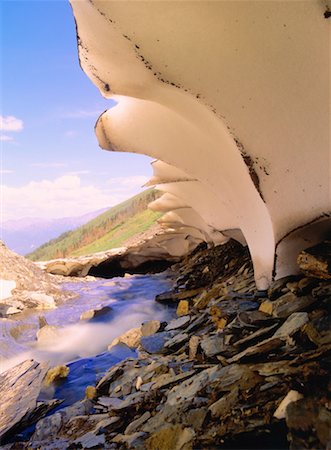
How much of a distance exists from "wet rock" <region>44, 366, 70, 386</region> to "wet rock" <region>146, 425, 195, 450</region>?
9.98 ft

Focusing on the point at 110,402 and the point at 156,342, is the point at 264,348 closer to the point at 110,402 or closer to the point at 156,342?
the point at 110,402

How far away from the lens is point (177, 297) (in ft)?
30.1

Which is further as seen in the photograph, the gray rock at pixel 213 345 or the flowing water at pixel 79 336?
the flowing water at pixel 79 336

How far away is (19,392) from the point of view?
13.6 ft

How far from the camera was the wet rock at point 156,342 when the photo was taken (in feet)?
15.8

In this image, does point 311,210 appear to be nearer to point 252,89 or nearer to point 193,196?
point 252,89

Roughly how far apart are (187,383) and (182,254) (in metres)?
18.4

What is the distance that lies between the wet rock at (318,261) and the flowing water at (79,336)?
10.3 ft

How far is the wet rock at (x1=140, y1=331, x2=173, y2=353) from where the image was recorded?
4805 mm

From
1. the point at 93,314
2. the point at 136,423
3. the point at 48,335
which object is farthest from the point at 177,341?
the point at 93,314

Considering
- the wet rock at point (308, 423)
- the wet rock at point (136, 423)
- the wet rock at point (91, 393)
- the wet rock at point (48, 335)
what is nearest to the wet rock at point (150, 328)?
the wet rock at point (91, 393)

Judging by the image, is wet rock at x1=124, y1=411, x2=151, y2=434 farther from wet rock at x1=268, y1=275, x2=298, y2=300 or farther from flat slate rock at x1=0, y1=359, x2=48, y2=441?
wet rock at x1=268, y1=275, x2=298, y2=300

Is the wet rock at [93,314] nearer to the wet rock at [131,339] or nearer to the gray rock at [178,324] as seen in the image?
the wet rock at [131,339]

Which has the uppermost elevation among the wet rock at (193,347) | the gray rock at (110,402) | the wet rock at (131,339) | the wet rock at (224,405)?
the wet rock at (224,405)
